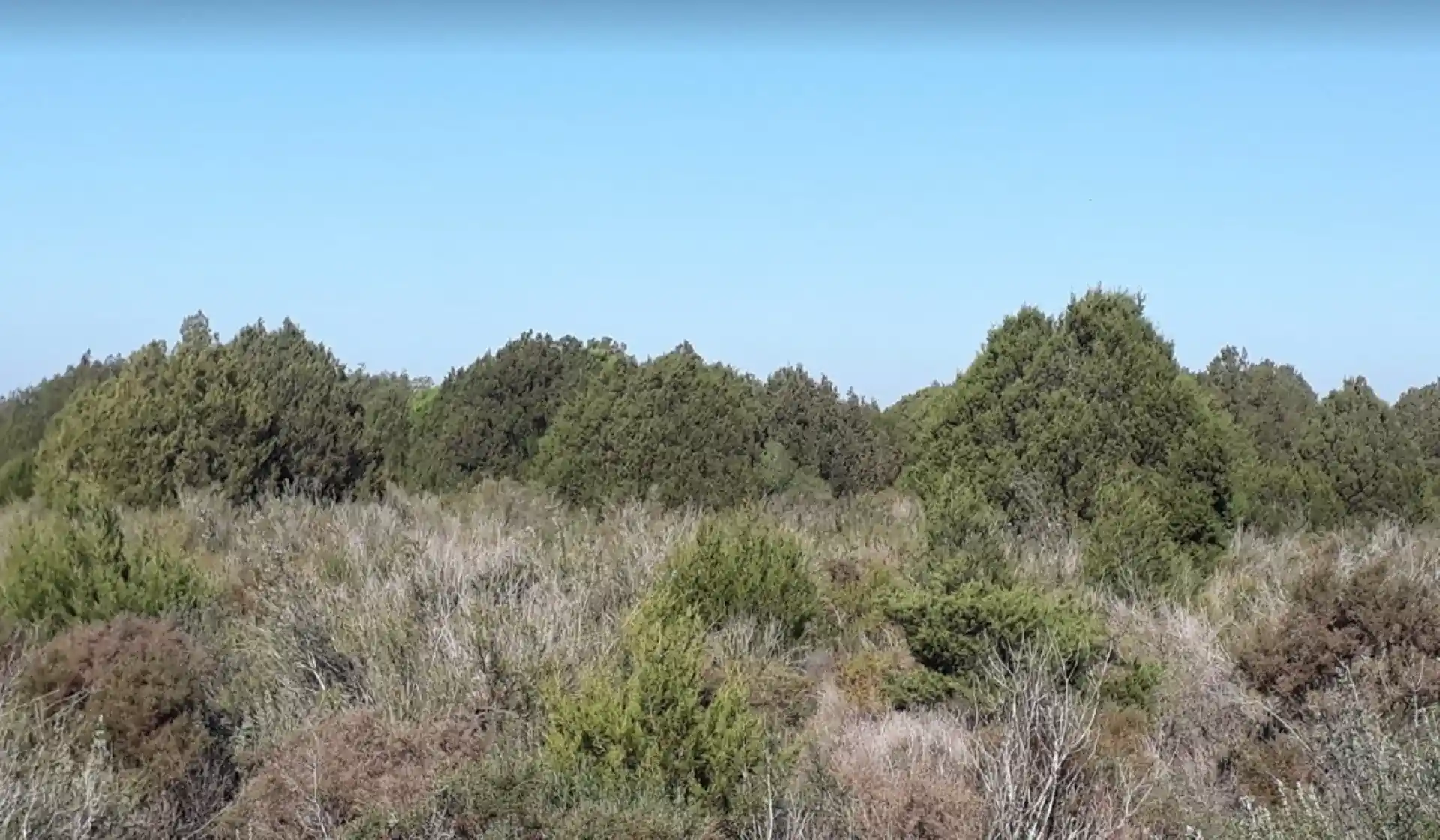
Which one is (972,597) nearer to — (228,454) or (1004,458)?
(1004,458)

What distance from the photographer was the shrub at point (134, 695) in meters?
8.17

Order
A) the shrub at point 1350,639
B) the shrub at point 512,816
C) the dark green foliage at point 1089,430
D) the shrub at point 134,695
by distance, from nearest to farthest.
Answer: the shrub at point 512,816
the shrub at point 134,695
the shrub at point 1350,639
the dark green foliage at point 1089,430

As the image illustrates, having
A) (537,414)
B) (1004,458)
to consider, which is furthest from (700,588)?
(537,414)

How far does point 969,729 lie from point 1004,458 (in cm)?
647

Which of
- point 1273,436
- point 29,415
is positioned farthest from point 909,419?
point 29,415

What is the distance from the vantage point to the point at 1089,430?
14977 mm

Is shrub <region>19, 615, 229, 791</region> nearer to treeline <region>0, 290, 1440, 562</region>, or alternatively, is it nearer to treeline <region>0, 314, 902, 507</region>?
treeline <region>0, 290, 1440, 562</region>

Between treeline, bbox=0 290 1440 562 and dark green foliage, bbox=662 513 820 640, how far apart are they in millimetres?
1767

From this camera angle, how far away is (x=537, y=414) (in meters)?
29.5

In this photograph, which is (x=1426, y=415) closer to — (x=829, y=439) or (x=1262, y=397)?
(x=1262, y=397)

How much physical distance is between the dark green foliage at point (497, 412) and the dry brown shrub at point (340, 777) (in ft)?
63.9

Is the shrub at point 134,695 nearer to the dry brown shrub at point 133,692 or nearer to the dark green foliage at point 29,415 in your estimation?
the dry brown shrub at point 133,692

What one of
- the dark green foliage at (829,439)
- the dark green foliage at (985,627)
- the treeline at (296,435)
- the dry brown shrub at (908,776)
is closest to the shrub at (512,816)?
the dry brown shrub at (908,776)

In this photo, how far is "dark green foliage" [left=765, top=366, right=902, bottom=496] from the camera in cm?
3181
